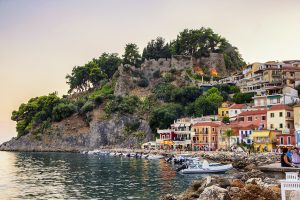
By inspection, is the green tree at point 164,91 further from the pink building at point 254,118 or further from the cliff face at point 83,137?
the pink building at point 254,118

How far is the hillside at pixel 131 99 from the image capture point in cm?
9394

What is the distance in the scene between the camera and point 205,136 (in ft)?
248

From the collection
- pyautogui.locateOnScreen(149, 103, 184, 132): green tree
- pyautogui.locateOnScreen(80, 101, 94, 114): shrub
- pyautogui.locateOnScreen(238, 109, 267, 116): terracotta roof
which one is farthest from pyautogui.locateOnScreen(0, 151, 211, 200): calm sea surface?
pyautogui.locateOnScreen(80, 101, 94, 114): shrub

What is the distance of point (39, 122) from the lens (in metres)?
114

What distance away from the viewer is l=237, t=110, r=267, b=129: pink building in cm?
6762

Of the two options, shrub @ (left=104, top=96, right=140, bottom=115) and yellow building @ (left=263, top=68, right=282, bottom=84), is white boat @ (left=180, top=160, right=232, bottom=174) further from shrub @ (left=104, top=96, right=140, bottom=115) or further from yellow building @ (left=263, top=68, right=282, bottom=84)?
shrub @ (left=104, top=96, right=140, bottom=115)

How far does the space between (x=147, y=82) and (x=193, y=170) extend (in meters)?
63.8

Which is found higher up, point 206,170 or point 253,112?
point 253,112

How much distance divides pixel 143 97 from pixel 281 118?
149ft

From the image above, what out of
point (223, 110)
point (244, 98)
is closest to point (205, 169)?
point (223, 110)

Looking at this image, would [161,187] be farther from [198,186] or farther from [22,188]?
[22,188]

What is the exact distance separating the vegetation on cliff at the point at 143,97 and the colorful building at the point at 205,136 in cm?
1050

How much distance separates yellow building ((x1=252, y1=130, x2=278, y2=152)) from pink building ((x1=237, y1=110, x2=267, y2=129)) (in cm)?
335

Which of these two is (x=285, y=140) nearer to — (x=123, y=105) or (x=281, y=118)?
(x=281, y=118)
